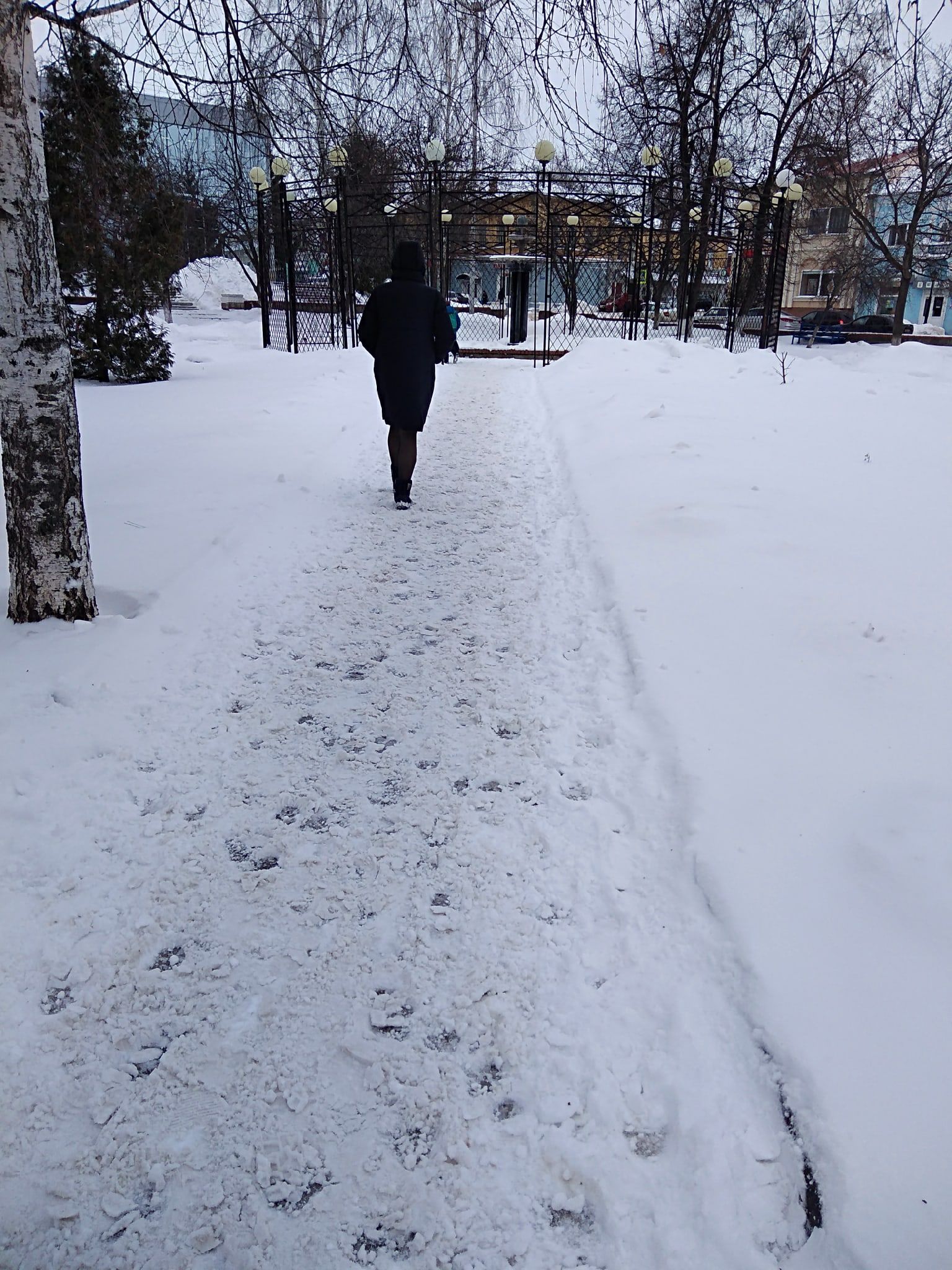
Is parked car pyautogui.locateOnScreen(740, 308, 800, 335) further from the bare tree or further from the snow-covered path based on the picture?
the snow-covered path

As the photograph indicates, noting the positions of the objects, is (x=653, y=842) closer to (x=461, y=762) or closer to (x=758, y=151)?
(x=461, y=762)

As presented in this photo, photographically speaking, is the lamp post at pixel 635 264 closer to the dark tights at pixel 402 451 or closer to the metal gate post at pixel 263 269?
the metal gate post at pixel 263 269

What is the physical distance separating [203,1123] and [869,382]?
39.3 feet

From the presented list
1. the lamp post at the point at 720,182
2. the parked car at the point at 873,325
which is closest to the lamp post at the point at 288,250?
the lamp post at the point at 720,182

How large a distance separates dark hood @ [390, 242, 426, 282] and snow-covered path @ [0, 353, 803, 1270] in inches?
149

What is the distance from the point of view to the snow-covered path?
5.39ft

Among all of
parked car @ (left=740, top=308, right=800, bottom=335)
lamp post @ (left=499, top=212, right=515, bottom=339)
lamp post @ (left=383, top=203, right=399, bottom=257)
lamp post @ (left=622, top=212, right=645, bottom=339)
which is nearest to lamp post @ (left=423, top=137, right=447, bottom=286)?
lamp post @ (left=383, top=203, right=399, bottom=257)

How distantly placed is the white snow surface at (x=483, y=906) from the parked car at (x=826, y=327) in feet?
101

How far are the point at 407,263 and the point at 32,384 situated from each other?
3.44m

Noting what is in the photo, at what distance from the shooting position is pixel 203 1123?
1.82m

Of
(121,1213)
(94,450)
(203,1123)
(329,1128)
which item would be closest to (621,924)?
(329,1128)

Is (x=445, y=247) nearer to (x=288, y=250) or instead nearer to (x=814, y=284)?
(x=288, y=250)

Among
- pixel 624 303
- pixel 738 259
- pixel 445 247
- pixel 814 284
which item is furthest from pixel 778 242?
pixel 814 284

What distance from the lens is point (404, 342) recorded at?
635 centimetres
